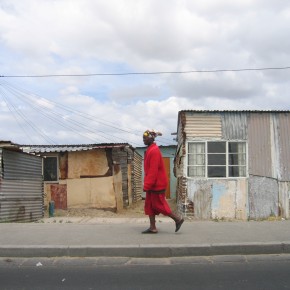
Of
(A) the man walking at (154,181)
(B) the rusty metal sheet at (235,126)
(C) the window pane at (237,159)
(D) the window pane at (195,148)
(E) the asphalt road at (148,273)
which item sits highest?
(B) the rusty metal sheet at (235,126)

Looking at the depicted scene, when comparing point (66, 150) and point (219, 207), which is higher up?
point (66, 150)

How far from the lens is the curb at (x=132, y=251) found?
22.8 ft

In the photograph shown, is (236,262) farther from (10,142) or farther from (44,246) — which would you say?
(10,142)

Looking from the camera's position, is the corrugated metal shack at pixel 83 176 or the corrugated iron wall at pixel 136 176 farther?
the corrugated iron wall at pixel 136 176

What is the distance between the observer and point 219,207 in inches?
549

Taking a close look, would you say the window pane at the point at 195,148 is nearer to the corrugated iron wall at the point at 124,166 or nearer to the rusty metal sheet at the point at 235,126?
the rusty metal sheet at the point at 235,126

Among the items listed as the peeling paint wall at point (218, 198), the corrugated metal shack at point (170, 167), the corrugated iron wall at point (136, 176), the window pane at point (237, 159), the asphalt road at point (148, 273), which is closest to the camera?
the asphalt road at point (148, 273)

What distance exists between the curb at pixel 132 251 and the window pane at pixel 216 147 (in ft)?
23.4

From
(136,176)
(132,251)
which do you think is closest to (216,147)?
(132,251)

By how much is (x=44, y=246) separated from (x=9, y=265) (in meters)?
0.65

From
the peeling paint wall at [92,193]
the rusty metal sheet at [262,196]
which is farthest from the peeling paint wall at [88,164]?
the rusty metal sheet at [262,196]

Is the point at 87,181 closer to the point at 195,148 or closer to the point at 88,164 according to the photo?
the point at 88,164

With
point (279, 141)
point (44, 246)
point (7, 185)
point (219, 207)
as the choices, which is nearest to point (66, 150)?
point (7, 185)

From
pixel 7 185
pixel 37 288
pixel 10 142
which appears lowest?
pixel 37 288
